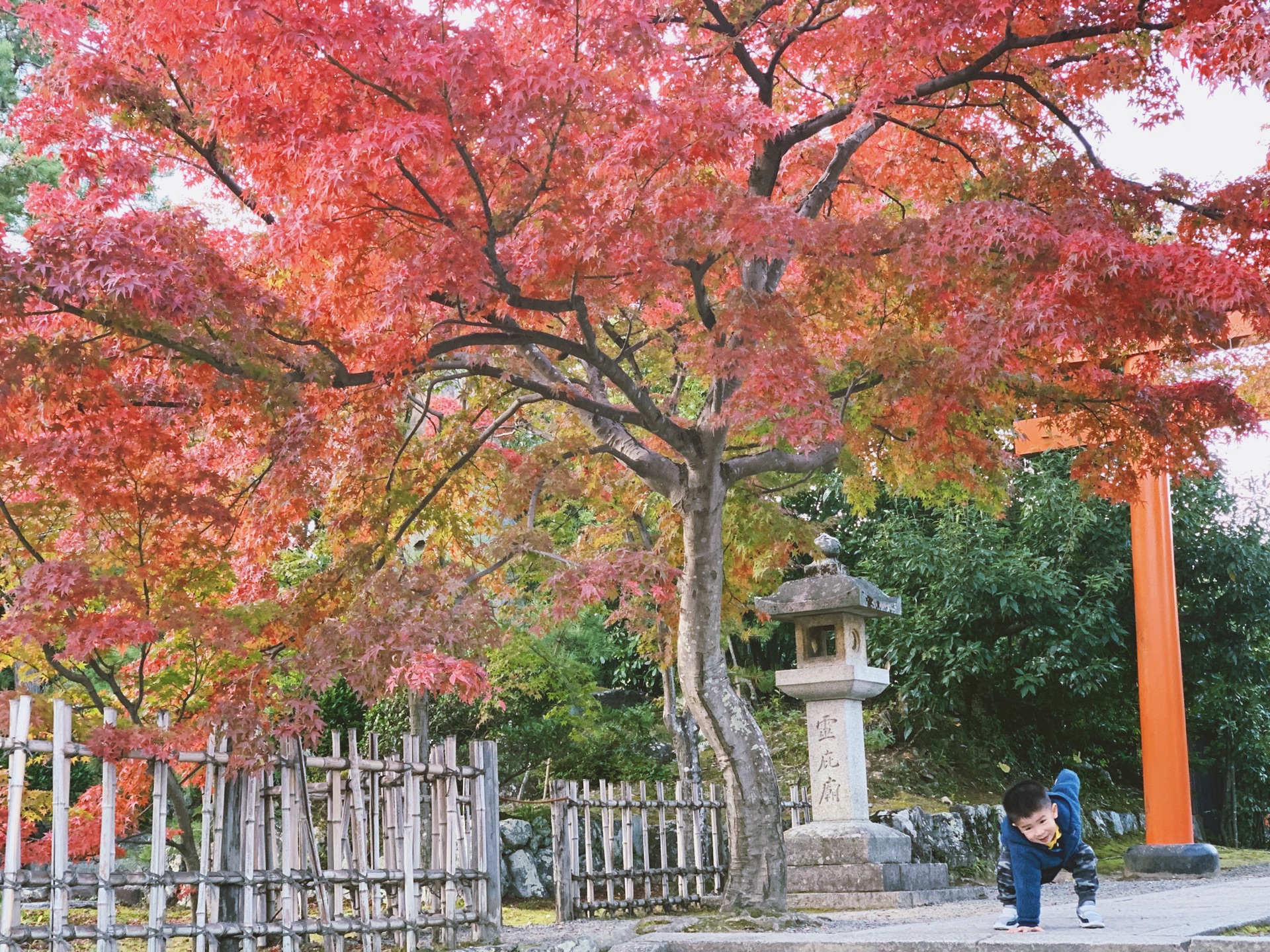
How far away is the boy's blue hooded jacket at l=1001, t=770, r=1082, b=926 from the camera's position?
4.29 meters

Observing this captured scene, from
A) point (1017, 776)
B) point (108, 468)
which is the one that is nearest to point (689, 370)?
point (108, 468)

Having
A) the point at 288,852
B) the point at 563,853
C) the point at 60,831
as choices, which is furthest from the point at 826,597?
the point at 60,831

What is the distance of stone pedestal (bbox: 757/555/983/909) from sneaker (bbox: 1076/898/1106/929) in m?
4.23

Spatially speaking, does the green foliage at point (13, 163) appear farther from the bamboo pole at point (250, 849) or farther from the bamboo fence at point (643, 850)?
the bamboo pole at point (250, 849)

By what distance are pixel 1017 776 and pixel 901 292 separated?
9.27 meters

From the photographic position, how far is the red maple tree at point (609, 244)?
5.15 meters

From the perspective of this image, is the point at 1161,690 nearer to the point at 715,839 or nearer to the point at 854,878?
the point at 854,878

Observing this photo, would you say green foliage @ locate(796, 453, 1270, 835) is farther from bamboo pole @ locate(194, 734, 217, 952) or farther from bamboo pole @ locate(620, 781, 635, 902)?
bamboo pole @ locate(194, 734, 217, 952)

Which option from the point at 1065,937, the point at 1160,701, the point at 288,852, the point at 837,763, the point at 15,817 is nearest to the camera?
the point at 1065,937

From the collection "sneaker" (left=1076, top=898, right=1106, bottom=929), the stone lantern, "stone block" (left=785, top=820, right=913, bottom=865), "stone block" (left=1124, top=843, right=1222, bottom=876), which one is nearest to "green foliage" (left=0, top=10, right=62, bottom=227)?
the stone lantern

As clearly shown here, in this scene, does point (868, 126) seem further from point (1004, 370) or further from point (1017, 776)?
point (1017, 776)

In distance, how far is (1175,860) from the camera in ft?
34.9

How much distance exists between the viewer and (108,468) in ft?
17.2

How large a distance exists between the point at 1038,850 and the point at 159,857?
334cm
